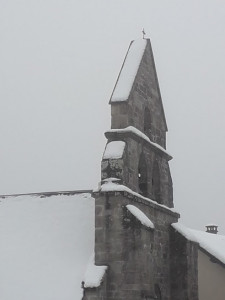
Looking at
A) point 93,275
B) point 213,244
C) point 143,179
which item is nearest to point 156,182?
point 143,179

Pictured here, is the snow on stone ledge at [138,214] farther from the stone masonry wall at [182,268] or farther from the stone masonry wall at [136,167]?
the stone masonry wall at [182,268]

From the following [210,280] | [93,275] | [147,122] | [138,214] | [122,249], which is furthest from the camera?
[210,280]

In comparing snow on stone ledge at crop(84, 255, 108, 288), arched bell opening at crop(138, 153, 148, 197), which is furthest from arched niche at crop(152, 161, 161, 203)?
snow on stone ledge at crop(84, 255, 108, 288)

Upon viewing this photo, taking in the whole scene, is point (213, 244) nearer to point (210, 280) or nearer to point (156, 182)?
point (210, 280)

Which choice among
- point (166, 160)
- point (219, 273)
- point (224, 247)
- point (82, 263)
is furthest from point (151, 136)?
point (224, 247)

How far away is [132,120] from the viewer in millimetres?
20094

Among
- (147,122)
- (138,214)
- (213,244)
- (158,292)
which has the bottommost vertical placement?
(158,292)

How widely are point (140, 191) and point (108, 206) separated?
287cm

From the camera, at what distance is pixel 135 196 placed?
62.4ft

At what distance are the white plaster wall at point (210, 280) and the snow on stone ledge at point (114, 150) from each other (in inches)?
557

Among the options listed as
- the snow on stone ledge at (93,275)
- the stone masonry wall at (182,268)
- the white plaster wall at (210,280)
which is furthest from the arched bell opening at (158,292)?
the white plaster wall at (210,280)

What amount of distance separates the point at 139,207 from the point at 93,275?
2.85 meters

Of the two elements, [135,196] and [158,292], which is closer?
[135,196]

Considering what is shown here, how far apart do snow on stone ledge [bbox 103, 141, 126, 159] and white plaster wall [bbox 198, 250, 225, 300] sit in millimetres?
14150
